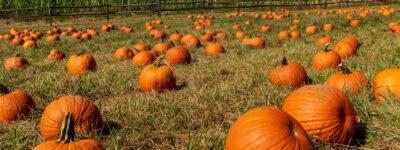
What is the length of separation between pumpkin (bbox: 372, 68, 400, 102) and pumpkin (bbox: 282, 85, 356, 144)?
91 centimetres

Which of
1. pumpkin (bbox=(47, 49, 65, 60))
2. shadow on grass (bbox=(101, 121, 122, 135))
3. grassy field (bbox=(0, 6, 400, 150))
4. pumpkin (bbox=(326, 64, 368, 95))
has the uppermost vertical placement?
pumpkin (bbox=(326, 64, 368, 95))

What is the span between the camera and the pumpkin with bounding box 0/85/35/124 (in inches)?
170

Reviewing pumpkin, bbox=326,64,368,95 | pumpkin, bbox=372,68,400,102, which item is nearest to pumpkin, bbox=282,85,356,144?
pumpkin, bbox=372,68,400,102

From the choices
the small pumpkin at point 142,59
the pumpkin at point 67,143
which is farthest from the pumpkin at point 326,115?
the small pumpkin at point 142,59

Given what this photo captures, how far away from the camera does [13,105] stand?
434 centimetres

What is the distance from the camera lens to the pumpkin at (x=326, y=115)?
10.2 feet

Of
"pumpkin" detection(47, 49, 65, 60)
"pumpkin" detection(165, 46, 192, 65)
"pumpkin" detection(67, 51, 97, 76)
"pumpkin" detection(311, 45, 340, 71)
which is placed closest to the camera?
"pumpkin" detection(311, 45, 340, 71)

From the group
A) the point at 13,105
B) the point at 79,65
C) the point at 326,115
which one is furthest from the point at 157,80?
the point at 326,115

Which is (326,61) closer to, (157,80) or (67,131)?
(157,80)

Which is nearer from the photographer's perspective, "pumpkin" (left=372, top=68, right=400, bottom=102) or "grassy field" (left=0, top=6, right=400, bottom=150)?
"grassy field" (left=0, top=6, right=400, bottom=150)

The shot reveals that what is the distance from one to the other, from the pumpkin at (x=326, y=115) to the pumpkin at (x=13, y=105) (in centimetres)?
295

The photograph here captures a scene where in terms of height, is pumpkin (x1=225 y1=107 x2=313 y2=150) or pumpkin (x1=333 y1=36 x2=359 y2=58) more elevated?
pumpkin (x1=333 y1=36 x2=359 y2=58)

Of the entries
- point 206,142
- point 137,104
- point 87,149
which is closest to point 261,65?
point 137,104

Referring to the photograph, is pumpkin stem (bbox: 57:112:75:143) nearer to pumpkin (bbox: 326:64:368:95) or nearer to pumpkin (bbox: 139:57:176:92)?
pumpkin (bbox: 139:57:176:92)
